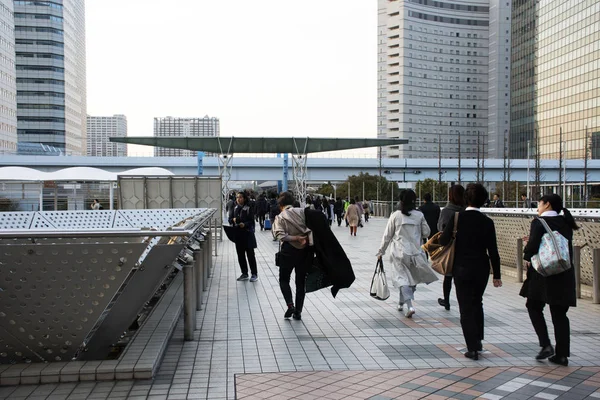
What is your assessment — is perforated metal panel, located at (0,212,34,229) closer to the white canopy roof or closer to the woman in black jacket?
the woman in black jacket

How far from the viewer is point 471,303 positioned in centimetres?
692

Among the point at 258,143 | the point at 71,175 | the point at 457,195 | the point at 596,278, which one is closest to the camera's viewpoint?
the point at 457,195

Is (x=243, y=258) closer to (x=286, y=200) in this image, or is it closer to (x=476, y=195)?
(x=286, y=200)

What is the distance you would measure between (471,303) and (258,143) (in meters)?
29.5

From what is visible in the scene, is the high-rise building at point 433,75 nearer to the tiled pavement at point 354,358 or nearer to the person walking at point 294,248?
the tiled pavement at point 354,358

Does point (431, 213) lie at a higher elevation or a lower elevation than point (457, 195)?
lower

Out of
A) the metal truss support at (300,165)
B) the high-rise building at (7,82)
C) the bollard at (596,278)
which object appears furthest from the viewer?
the high-rise building at (7,82)

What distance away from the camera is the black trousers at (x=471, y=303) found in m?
6.86

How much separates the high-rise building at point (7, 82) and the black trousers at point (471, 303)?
9735 cm

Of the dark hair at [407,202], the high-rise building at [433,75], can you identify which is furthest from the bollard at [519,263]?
the high-rise building at [433,75]

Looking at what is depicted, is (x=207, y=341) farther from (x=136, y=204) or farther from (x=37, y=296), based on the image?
(x=136, y=204)

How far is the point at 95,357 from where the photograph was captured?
6.47m

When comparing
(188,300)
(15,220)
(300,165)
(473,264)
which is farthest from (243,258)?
(300,165)

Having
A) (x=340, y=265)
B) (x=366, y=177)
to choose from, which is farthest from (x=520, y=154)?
(x=340, y=265)
